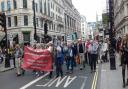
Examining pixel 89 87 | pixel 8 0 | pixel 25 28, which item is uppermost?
pixel 8 0

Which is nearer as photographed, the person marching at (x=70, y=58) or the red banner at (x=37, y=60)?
the red banner at (x=37, y=60)

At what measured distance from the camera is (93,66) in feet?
66.1

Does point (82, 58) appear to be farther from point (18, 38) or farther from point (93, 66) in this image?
point (18, 38)

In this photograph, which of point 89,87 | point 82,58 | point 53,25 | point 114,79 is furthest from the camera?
point 53,25

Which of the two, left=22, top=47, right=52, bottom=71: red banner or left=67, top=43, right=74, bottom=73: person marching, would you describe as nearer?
left=22, top=47, right=52, bottom=71: red banner

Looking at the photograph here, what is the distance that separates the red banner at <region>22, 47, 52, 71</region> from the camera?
18.5 m

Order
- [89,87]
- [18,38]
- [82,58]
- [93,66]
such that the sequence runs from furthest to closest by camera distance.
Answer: [18,38], [82,58], [93,66], [89,87]

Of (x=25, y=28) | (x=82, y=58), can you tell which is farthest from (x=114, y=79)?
(x=25, y=28)

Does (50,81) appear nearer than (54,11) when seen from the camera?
Yes

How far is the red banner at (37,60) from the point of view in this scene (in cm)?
1852

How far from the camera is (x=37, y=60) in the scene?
18828 millimetres

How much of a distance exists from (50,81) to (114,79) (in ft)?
8.88

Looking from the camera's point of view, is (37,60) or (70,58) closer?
(37,60)

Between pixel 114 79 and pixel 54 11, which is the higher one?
pixel 54 11
